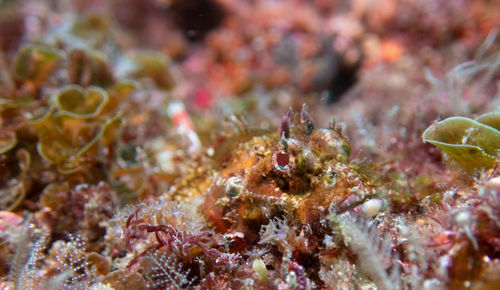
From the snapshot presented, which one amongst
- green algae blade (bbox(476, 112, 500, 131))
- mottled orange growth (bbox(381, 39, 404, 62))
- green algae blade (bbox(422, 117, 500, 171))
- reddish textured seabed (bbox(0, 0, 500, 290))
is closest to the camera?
reddish textured seabed (bbox(0, 0, 500, 290))

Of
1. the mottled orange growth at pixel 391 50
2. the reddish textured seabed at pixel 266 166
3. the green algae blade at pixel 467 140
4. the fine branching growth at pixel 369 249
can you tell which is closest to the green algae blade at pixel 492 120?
the reddish textured seabed at pixel 266 166

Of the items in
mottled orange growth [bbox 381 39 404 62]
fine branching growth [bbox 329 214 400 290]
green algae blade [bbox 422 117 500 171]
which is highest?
green algae blade [bbox 422 117 500 171]

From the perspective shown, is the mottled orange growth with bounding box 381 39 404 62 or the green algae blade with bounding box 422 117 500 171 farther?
the mottled orange growth with bounding box 381 39 404 62

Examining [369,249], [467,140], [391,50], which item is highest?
[467,140]

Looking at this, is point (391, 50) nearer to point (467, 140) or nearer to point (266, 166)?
point (467, 140)

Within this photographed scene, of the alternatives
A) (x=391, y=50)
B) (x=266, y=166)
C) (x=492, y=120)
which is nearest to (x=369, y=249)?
(x=266, y=166)

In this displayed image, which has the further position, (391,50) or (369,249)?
(391,50)

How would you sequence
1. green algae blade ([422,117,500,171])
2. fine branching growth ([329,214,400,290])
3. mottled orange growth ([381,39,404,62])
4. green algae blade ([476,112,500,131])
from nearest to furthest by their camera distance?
fine branching growth ([329,214,400,290]), green algae blade ([422,117,500,171]), green algae blade ([476,112,500,131]), mottled orange growth ([381,39,404,62])

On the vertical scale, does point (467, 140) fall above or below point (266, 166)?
above

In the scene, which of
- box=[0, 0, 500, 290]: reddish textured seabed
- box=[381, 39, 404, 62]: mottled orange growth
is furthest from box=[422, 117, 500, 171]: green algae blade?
box=[381, 39, 404, 62]: mottled orange growth

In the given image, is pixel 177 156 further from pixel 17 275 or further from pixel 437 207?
pixel 437 207

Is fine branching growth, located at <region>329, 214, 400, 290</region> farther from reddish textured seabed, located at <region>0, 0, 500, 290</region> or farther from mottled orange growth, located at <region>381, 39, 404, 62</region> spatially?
mottled orange growth, located at <region>381, 39, 404, 62</region>
